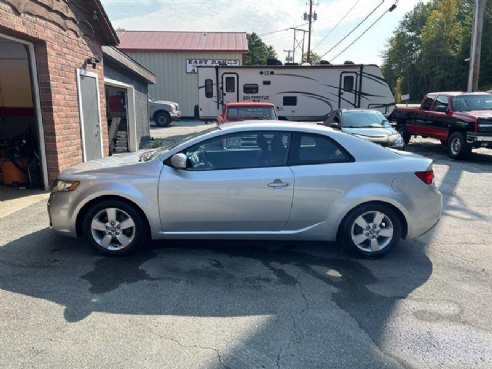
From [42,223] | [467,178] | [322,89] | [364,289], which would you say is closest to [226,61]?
[322,89]

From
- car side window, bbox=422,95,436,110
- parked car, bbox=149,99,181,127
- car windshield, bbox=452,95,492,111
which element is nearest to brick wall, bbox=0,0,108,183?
car windshield, bbox=452,95,492,111

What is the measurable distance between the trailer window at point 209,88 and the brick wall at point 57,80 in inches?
333

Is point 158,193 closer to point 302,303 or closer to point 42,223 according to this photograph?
point 302,303

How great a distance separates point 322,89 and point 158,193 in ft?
46.3

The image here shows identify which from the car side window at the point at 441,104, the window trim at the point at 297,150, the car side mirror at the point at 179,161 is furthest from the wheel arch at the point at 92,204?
the car side window at the point at 441,104

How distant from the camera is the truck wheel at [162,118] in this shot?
2420cm

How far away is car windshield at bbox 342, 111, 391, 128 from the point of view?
12037 millimetres

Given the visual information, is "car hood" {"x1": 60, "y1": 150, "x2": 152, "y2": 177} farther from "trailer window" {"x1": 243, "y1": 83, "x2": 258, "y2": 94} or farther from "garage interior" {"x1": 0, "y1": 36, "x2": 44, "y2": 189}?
"trailer window" {"x1": 243, "y1": 83, "x2": 258, "y2": 94}

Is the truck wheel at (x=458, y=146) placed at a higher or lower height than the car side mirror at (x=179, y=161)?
lower

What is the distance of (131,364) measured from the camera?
276cm

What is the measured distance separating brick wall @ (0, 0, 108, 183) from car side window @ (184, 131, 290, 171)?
3.85 m

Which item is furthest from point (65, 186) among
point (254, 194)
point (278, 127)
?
point (278, 127)

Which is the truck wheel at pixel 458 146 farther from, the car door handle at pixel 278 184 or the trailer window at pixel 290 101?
the car door handle at pixel 278 184

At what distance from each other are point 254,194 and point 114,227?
1.60 m
